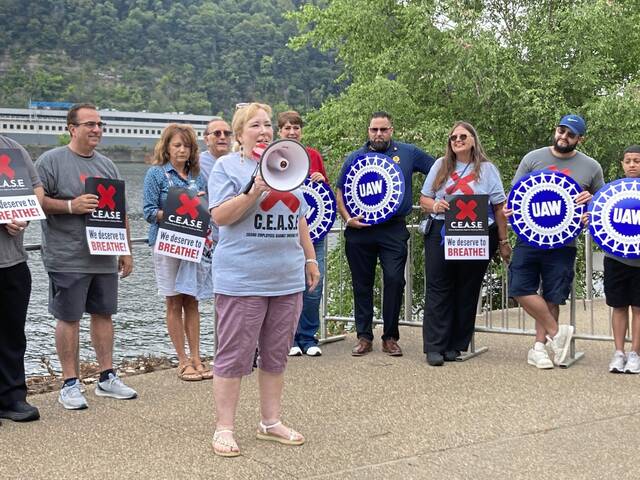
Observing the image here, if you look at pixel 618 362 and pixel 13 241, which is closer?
pixel 13 241

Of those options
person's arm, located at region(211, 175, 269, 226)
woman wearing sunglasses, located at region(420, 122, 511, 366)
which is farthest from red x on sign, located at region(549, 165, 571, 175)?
person's arm, located at region(211, 175, 269, 226)

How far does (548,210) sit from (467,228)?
64cm

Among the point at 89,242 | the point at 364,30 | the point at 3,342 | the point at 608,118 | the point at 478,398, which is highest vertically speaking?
the point at 364,30

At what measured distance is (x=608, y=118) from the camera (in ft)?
62.3

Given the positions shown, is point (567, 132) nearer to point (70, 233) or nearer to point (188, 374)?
point (188, 374)

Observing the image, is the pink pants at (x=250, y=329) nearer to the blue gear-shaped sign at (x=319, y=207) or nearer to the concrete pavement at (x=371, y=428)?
the concrete pavement at (x=371, y=428)

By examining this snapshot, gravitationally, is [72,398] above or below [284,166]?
below

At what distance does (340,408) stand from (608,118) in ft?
48.1

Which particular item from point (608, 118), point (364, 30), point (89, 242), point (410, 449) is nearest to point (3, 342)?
point (89, 242)

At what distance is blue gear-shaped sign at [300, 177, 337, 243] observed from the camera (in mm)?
7895

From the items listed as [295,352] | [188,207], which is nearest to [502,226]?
[295,352]

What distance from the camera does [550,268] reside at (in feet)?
24.3

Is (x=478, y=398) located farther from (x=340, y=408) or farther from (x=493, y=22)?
(x=493, y=22)

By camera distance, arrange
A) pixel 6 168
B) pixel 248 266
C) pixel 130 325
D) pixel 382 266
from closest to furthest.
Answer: pixel 248 266 < pixel 6 168 < pixel 382 266 < pixel 130 325
